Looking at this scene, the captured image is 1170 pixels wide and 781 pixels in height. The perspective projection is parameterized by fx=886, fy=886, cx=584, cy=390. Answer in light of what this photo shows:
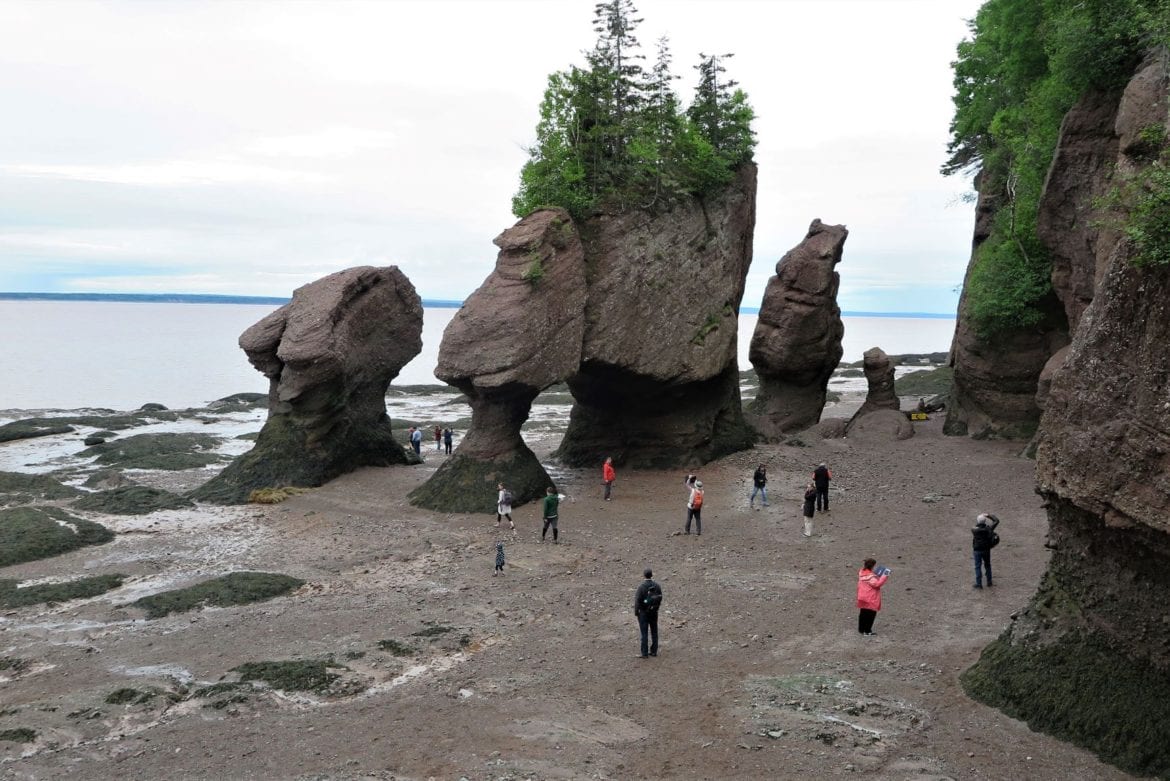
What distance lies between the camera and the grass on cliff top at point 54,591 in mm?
22078

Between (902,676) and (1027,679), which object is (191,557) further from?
(1027,679)

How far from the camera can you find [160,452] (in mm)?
47625

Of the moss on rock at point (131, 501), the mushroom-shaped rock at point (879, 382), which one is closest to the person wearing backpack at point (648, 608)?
the moss on rock at point (131, 501)

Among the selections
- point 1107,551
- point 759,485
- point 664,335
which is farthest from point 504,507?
point 1107,551

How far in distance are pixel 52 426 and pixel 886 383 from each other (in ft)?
173

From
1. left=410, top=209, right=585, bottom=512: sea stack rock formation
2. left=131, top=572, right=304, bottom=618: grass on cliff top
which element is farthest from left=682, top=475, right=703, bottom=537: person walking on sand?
left=131, top=572, right=304, bottom=618: grass on cliff top

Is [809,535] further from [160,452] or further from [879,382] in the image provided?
[160,452]

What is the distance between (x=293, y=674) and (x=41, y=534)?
645 inches

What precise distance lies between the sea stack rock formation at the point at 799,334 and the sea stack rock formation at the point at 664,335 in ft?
15.6

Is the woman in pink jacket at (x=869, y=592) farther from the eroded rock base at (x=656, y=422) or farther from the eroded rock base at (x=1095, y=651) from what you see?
the eroded rock base at (x=656, y=422)

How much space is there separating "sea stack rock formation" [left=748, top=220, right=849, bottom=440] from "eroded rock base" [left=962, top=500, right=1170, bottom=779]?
96.1ft

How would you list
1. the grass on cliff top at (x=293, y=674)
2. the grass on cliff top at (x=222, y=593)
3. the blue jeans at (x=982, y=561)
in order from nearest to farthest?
the grass on cliff top at (x=293, y=674)
the blue jeans at (x=982, y=561)
the grass on cliff top at (x=222, y=593)

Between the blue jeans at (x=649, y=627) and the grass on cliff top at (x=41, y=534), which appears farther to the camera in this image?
the grass on cliff top at (x=41, y=534)

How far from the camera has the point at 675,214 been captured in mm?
37219
